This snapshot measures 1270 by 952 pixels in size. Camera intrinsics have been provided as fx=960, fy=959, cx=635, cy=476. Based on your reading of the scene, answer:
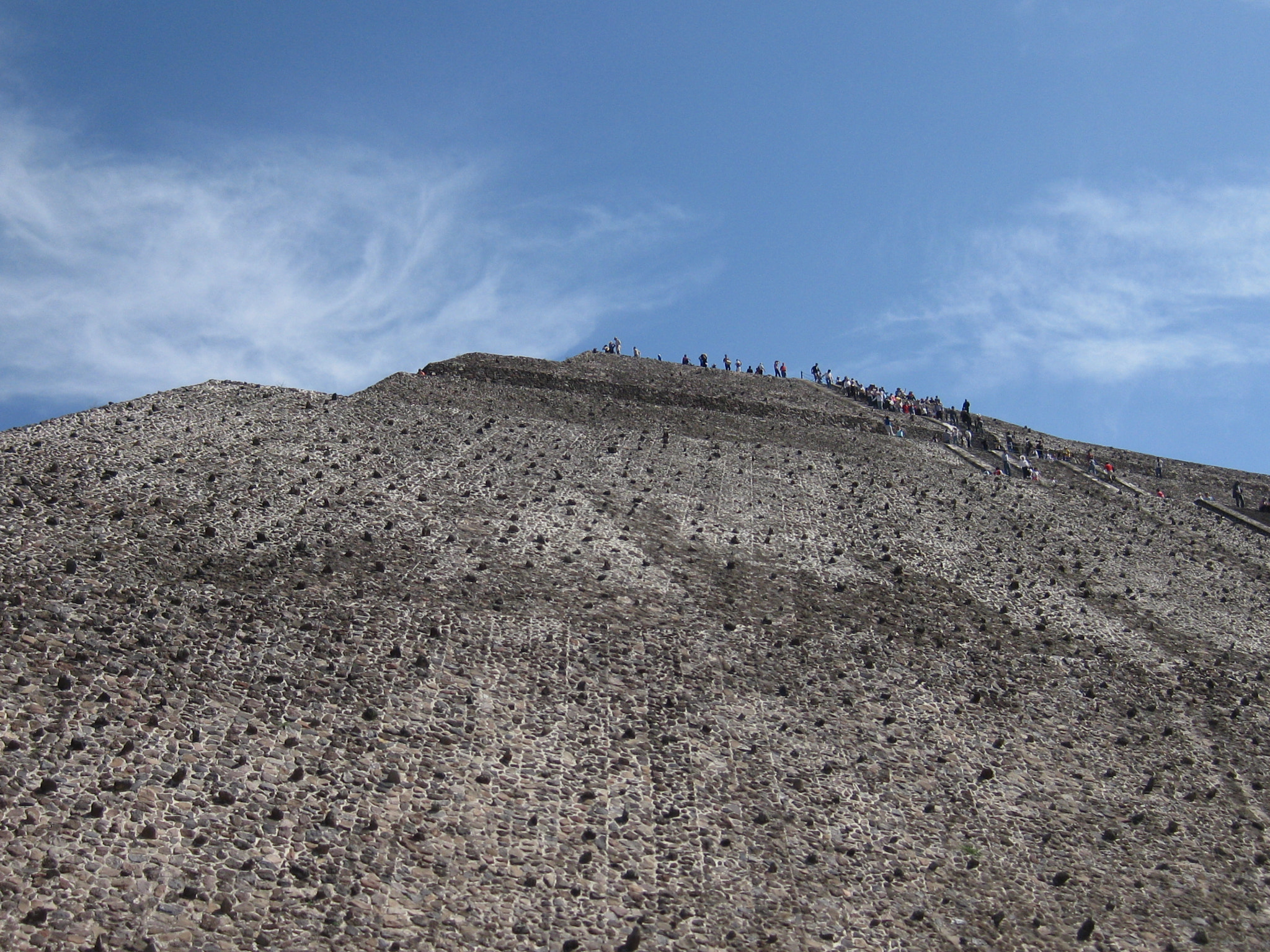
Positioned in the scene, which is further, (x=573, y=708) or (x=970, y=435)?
(x=970, y=435)

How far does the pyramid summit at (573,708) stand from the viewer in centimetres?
1145

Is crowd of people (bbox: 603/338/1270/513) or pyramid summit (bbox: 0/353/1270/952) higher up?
crowd of people (bbox: 603/338/1270/513)

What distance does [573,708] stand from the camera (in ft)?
49.2

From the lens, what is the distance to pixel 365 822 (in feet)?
39.7

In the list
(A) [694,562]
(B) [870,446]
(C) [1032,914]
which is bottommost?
(C) [1032,914]

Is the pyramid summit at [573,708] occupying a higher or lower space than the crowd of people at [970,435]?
lower

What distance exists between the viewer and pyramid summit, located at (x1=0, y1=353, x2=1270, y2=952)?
37.6ft

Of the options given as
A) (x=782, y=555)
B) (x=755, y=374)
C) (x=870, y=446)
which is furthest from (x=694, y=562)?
(x=755, y=374)

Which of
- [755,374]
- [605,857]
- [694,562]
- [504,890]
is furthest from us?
[755,374]

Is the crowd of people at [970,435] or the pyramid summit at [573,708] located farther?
the crowd of people at [970,435]

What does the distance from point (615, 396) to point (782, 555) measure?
13.4 meters

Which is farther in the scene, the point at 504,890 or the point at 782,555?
the point at 782,555

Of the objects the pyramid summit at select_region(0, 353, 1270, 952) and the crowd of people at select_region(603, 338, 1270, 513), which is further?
the crowd of people at select_region(603, 338, 1270, 513)

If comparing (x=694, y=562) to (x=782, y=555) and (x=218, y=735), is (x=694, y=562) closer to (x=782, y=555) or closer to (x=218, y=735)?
(x=782, y=555)
